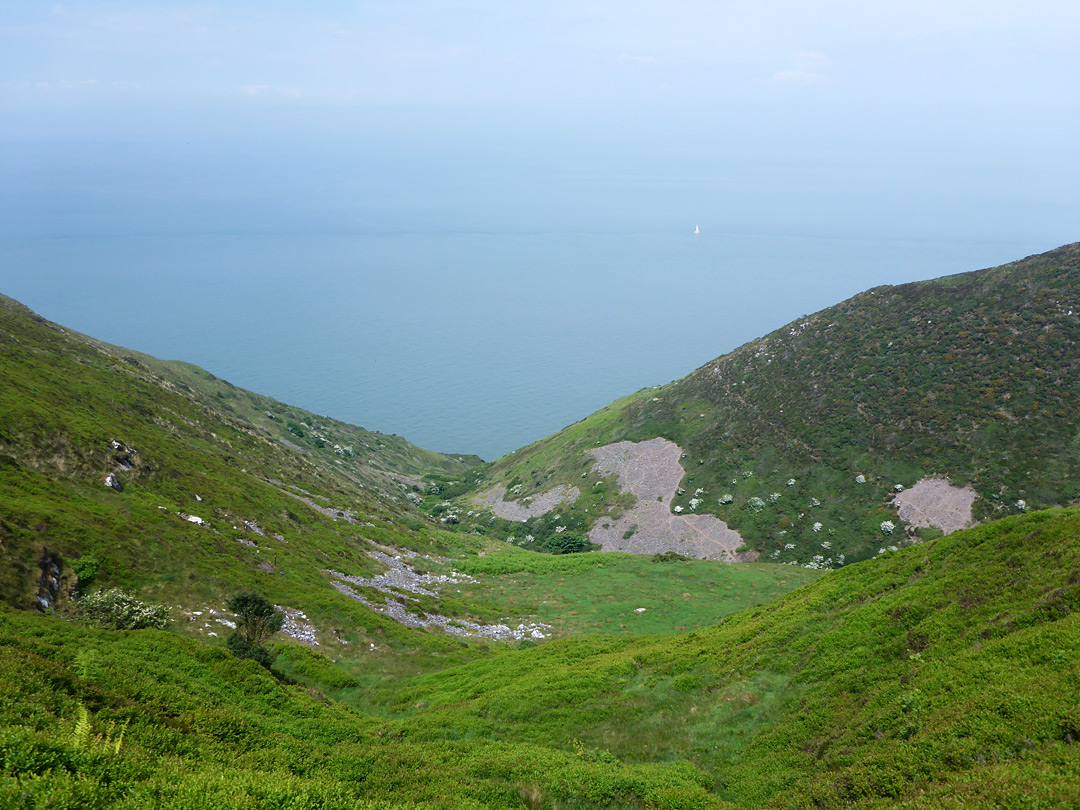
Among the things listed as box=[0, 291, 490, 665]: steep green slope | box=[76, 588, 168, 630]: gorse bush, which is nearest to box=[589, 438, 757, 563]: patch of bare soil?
box=[0, 291, 490, 665]: steep green slope

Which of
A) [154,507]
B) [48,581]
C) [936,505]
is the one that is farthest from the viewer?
[936,505]

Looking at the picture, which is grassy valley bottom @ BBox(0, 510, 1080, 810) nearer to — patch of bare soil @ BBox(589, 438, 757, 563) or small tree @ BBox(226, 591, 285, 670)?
small tree @ BBox(226, 591, 285, 670)

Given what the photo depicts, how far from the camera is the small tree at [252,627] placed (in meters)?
26.8

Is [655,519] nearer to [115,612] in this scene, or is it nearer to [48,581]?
[115,612]

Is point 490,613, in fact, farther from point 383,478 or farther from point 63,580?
point 383,478

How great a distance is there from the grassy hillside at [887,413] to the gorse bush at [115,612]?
7040 cm

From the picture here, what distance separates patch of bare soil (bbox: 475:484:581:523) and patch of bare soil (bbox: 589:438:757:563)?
7504 millimetres

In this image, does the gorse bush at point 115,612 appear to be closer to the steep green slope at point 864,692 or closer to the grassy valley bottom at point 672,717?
the grassy valley bottom at point 672,717

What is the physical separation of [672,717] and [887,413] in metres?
76.9

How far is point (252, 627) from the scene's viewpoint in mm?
28891

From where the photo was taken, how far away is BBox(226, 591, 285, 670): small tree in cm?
2675

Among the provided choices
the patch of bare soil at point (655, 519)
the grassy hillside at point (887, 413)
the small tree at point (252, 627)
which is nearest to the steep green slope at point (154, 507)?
the small tree at point (252, 627)

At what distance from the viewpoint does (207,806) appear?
39.7 ft

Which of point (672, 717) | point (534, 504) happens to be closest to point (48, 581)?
point (672, 717)
